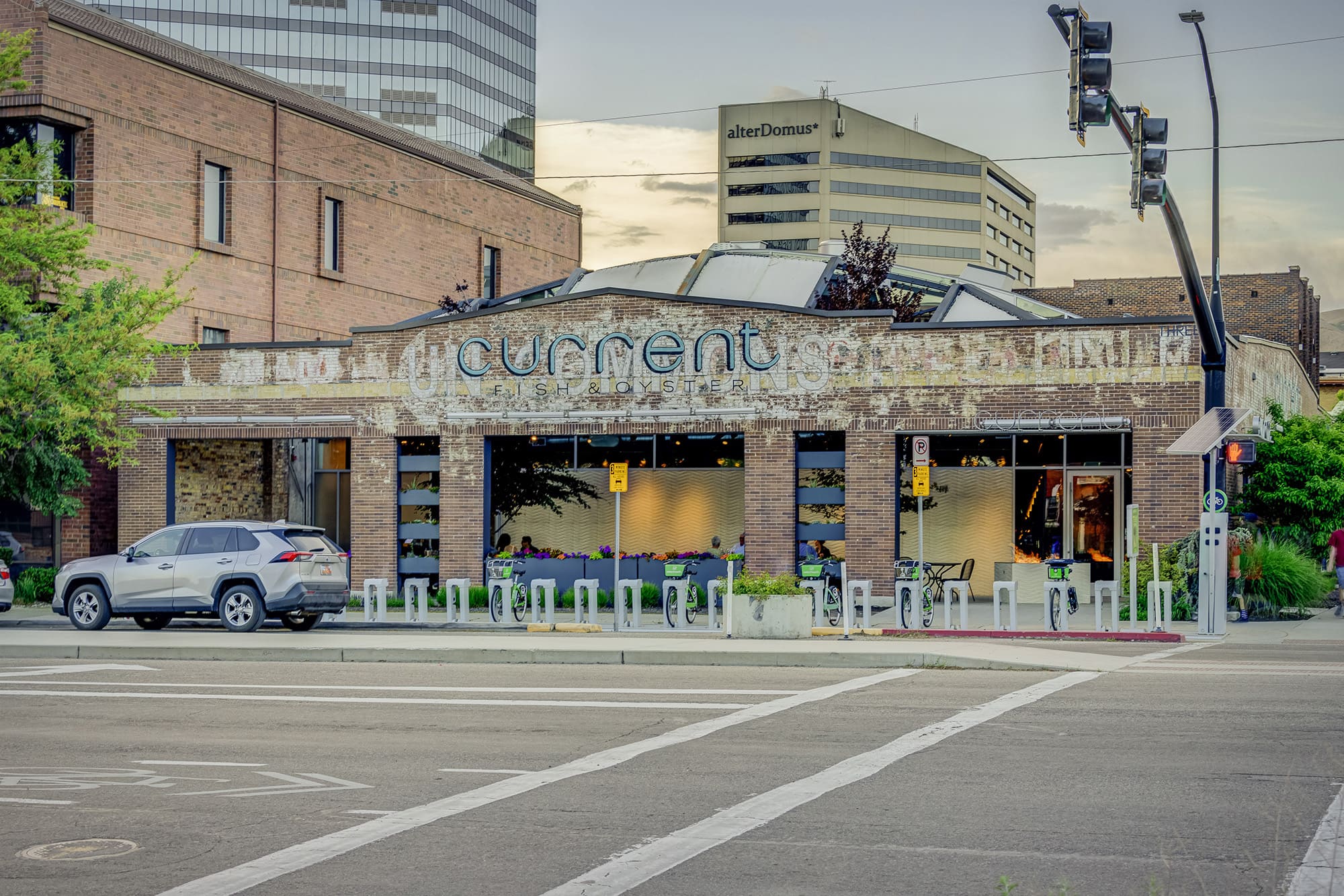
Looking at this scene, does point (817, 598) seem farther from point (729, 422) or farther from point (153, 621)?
point (153, 621)

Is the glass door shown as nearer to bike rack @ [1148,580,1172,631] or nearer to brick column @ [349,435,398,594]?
bike rack @ [1148,580,1172,631]

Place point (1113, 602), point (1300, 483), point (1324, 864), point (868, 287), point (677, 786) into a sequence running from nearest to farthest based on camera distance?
point (1324, 864)
point (677, 786)
point (1113, 602)
point (1300, 483)
point (868, 287)

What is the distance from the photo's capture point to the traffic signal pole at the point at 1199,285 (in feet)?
50.1

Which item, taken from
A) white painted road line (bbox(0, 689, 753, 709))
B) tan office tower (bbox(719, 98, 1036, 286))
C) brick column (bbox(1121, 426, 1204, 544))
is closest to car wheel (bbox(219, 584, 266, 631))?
white painted road line (bbox(0, 689, 753, 709))

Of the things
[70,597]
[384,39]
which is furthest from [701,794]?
[384,39]

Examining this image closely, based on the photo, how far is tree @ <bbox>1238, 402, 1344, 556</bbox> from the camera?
29.2m

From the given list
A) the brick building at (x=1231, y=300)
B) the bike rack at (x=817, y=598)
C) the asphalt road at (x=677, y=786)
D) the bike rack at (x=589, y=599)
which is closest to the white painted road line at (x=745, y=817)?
the asphalt road at (x=677, y=786)

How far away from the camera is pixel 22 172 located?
29.9m

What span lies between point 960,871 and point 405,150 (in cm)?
3890

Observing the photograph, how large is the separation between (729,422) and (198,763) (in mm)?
18549

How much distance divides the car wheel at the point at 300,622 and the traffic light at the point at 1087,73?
1451 cm

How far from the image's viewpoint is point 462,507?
99.3 ft

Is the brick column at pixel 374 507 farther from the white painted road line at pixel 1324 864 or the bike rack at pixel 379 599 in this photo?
the white painted road line at pixel 1324 864

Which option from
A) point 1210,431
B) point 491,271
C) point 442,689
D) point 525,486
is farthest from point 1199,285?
point 491,271
